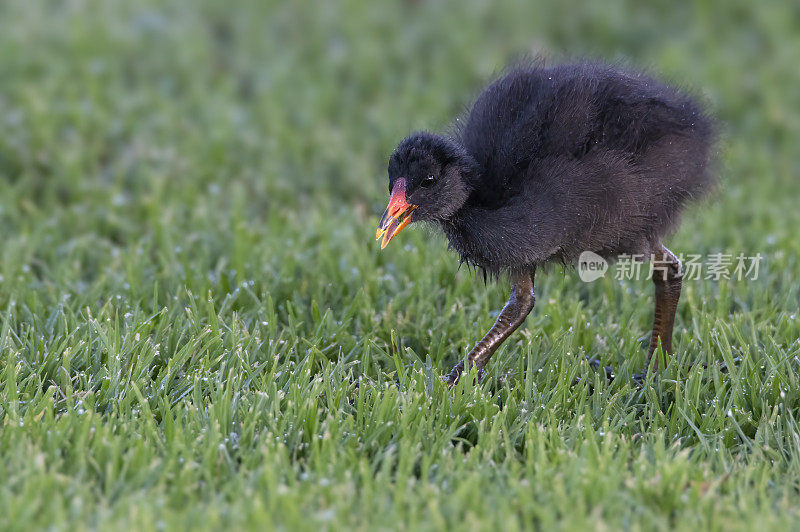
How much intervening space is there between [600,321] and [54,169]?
4.17 m

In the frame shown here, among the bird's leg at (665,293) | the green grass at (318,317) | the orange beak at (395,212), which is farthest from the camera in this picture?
the bird's leg at (665,293)

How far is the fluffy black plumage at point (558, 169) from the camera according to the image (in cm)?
386

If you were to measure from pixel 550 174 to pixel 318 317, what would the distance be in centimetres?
142

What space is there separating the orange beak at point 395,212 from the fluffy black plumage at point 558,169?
3 centimetres

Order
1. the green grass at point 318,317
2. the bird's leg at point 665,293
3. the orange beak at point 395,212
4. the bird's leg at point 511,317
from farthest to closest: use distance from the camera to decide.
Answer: the bird's leg at point 665,293
the bird's leg at point 511,317
the orange beak at point 395,212
the green grass at point 318,317

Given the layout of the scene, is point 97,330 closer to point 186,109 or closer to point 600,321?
point 600,321

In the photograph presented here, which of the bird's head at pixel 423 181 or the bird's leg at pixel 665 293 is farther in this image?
the bird's leg at pixel 665 293

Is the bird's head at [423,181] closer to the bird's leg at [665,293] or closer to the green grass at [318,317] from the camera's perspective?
the green grass at [318,317]

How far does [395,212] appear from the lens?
12.5ft

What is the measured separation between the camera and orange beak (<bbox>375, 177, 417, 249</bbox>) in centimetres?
379

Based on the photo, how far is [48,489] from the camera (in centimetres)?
313

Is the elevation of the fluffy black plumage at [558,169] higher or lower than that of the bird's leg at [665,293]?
higher

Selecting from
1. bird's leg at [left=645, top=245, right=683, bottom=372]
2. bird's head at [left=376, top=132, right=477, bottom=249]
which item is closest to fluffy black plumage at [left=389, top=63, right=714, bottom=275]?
bird's head at [left=376, top=132, right=477, bottom=249]

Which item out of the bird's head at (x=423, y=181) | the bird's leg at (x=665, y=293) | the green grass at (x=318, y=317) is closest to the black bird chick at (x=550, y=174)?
the bird's head at (x=423, y=181)
